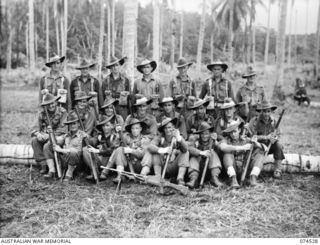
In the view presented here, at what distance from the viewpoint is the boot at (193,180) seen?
6.18m

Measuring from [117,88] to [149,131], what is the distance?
48.9 inches

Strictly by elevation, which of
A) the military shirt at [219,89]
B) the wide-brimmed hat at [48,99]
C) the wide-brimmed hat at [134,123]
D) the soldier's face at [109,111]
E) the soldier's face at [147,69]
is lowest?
the wide-brimmed hat at [134,123]

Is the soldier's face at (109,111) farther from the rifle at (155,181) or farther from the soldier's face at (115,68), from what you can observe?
the rifle at (155,181)

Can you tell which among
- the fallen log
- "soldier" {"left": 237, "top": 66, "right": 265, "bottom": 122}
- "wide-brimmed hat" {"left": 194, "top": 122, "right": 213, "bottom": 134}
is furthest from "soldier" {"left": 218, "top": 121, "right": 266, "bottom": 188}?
"soldier" {"left": 237, "top": 66, "right": 265, "bottom": 122}

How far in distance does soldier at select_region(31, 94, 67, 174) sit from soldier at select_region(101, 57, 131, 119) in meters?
1.04

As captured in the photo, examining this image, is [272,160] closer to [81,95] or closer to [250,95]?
[250,95]

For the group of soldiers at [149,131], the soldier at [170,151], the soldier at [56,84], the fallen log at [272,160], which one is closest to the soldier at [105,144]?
the group of soldiers at [149,131]

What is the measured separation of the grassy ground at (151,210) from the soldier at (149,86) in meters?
1.84

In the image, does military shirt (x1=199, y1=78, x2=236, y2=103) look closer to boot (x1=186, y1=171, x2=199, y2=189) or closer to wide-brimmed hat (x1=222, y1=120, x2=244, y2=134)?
wide-brimmed hat (x1=222, y1=120, x2=244, y2=134)

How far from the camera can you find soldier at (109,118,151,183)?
6438mm

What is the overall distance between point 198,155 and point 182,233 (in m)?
1.96

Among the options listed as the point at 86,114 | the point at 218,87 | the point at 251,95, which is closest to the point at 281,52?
the point at 251,95

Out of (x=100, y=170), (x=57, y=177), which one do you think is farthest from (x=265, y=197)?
(x=57, y=177)

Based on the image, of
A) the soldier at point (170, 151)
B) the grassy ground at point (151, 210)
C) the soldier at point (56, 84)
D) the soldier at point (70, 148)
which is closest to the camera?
the grassy ground at point (151, 210)
